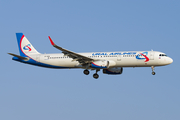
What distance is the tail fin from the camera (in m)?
65.0

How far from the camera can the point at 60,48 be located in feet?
174

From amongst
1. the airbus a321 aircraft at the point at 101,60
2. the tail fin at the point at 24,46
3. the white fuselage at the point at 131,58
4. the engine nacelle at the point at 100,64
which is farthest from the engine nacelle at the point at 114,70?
the tail fin at the point at 24,46

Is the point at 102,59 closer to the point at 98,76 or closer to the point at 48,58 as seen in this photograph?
the point at 98,76

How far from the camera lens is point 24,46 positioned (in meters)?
66.2

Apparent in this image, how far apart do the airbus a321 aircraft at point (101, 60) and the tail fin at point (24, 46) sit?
7.88 ft

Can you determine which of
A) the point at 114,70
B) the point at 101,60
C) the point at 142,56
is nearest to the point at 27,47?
the point at 101,60

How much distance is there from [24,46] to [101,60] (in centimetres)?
1703

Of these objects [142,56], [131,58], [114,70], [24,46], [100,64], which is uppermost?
[24,46]

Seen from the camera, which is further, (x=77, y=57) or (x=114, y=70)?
(x=114, y=70)

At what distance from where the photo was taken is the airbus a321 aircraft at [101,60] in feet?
187

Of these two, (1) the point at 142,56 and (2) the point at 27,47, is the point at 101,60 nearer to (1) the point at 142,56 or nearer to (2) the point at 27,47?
(1) the point at 142,56

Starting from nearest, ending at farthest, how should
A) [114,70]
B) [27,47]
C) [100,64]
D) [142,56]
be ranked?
[142,56] → [100,64] → [114,70] → [27,47]

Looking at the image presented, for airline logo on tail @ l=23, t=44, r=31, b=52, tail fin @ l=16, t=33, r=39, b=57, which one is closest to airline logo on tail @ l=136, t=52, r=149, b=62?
tail fin @ l=16, t=33, r=39, b=57

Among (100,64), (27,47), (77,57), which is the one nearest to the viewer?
(77,57)
